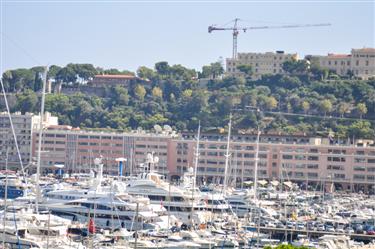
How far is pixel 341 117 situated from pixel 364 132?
243 inches

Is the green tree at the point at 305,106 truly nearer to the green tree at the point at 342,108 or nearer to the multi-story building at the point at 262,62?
the green tree at the point at 342,108

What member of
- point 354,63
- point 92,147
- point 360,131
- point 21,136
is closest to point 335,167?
point 360,131

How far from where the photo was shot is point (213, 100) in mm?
94812

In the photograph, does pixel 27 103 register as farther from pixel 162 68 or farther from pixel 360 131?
pixel 360 131

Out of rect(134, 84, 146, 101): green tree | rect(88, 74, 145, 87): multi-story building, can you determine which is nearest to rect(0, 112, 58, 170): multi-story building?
rect(134, 84, 146, 101): green tree

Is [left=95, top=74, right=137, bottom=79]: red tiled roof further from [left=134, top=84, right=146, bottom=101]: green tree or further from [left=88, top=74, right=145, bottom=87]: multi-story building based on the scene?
[left=134, top=84, right=146, bottom=101]: green tree

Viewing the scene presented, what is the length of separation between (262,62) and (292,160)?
94.0 feet

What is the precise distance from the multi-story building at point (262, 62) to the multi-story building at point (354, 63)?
3007 millimetres

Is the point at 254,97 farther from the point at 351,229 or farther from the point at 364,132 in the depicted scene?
the point at 351,229

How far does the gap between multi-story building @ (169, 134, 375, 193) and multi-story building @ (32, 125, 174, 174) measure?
8.94 ft

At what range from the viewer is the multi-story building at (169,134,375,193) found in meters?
75.0

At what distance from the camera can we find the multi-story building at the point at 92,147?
81562mm

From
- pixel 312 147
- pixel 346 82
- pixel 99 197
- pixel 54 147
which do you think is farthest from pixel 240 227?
pixel 346 82

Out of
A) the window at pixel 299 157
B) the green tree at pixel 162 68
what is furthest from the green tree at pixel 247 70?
the window at pixel 299 157
